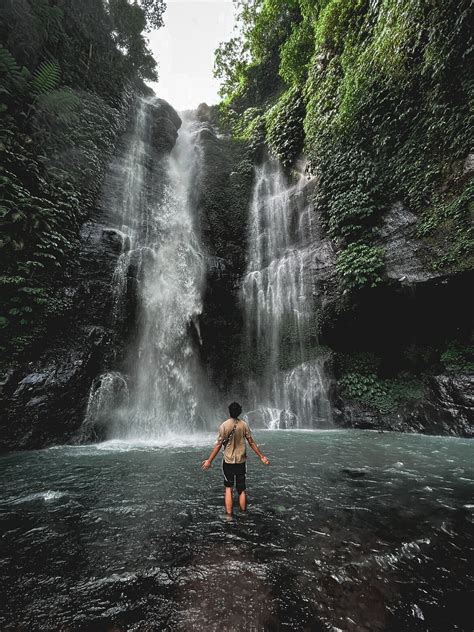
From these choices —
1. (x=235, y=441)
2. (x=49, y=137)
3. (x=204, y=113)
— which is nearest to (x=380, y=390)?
(x=235, y=441)

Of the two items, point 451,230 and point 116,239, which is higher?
point 116,239

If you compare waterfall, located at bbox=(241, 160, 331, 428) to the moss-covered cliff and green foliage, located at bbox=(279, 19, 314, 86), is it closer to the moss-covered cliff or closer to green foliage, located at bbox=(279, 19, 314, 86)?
the moss-covered cliff

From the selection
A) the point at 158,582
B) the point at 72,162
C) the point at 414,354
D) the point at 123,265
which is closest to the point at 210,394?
the point at 123,265

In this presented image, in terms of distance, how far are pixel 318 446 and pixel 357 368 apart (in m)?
4.79

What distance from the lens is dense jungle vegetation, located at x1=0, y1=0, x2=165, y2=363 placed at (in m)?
8.98

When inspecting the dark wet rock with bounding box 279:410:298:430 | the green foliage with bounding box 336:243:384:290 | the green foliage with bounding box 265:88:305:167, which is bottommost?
the dark wet rock with bounding box 279:410:298:430

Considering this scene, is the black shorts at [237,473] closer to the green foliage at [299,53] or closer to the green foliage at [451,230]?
the green foliage at [451,230]

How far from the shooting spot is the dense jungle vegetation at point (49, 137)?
8984 millimetres

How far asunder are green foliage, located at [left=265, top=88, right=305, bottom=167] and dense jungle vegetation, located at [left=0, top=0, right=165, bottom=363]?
924 centimetres

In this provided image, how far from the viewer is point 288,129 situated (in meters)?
16.2

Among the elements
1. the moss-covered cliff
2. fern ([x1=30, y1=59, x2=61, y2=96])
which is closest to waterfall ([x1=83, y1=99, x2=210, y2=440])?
fern ([x1=30, y1=59, x2=61, y2=96])

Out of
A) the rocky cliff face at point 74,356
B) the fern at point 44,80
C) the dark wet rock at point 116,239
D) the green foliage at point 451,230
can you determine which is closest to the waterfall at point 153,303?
Result: the dark wet rock at point 116,239

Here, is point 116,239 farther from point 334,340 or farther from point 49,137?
point 334,340

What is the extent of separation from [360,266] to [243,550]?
32.2ft
